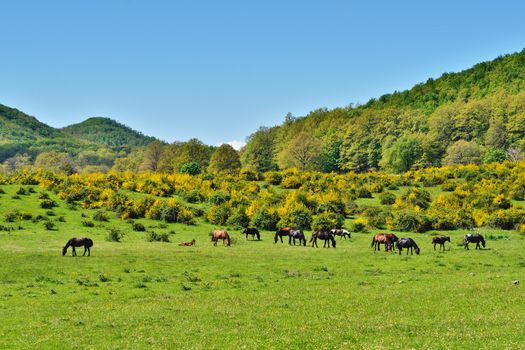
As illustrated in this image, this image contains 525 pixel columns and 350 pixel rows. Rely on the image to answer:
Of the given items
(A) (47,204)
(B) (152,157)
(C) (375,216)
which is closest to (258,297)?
(C) (375,216)

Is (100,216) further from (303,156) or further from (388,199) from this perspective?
(303,156)

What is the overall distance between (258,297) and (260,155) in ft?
451

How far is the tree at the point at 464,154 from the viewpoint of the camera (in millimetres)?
120125

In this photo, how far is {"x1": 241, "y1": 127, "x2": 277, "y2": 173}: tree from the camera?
15938 cm

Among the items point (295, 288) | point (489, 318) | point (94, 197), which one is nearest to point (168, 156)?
point (94, 197)

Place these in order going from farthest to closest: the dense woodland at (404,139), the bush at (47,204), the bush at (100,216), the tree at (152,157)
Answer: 1. the tree at (152,157)
2. the dense woodland at (404,139)
3. the bush at (47,204)
4. the bush at (100,216)

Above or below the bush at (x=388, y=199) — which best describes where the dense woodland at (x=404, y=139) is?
above

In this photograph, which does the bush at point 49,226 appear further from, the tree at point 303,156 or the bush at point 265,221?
the tree at point 303,156

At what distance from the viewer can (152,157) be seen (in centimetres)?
14988

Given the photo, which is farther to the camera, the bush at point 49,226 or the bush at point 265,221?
the bush at point 265,221

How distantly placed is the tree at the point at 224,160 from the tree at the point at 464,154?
173ft

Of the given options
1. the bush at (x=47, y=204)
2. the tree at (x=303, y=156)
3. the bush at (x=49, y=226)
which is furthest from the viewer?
the tree at (x=303, y=156)

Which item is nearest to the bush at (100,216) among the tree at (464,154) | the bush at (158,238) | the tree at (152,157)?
the bush at (158,238)

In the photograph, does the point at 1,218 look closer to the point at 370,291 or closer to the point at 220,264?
the point at 220,264
